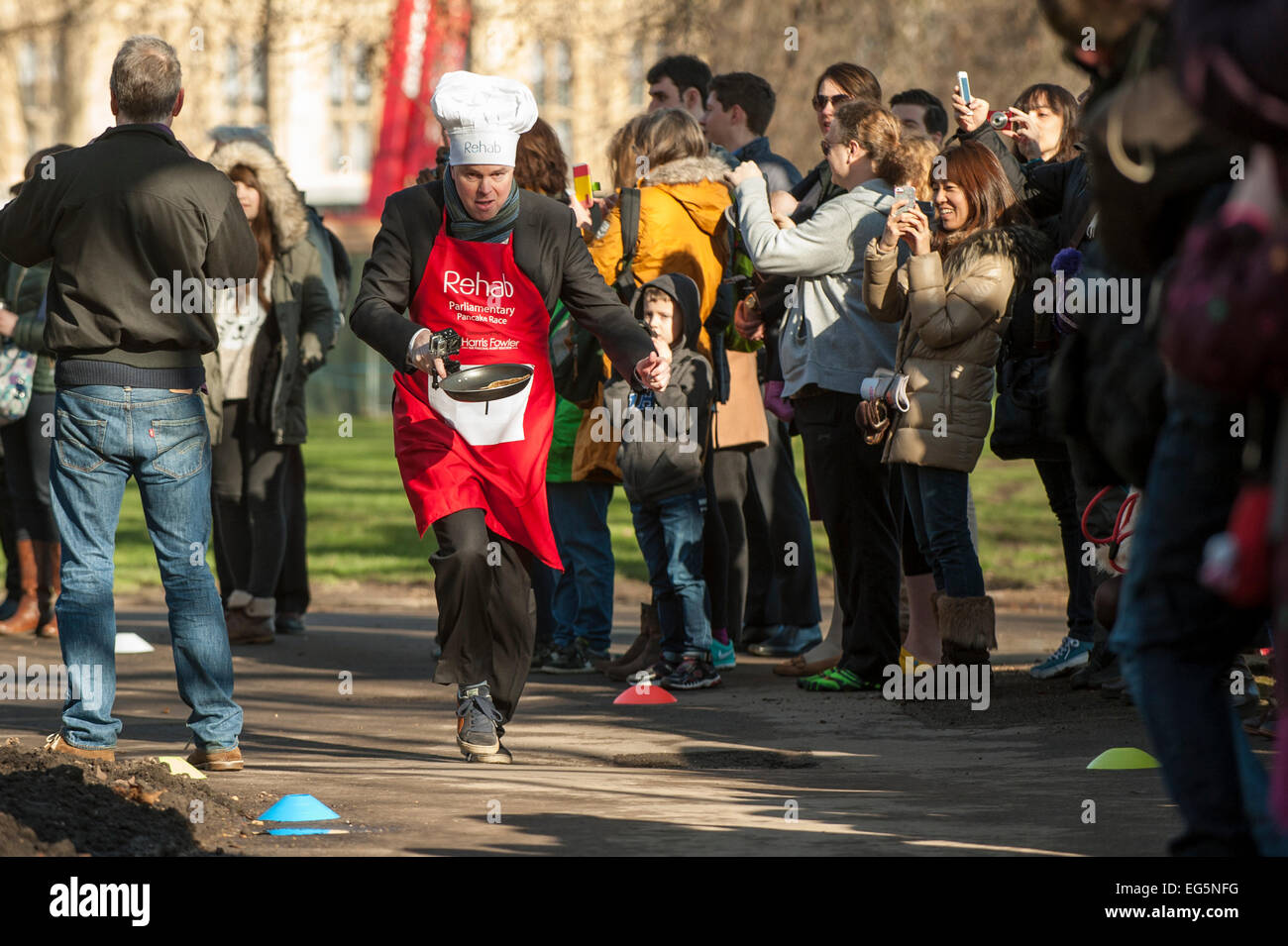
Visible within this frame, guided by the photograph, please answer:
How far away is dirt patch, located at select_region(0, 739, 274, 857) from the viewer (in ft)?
14.7

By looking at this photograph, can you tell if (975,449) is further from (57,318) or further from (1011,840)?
(57,318)

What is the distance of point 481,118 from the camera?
6148 mm

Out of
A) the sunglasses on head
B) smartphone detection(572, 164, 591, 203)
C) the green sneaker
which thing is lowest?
the green sneaker

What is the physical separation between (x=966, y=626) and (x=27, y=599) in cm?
507

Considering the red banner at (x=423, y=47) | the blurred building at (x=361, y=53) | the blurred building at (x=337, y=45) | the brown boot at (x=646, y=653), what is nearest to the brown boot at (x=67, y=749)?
the brown boot at (x=646, y=653)

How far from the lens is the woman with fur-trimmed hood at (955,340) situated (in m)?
7.16

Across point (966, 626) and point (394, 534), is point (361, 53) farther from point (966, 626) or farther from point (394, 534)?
point (966, 626)

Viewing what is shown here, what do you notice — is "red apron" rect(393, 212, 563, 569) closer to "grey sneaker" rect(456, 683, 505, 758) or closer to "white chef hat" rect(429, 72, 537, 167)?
"white chef hat" rect(429, 72, 537, 167)

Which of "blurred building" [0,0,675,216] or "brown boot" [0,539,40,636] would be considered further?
"blurred building" [0,0,675,216]

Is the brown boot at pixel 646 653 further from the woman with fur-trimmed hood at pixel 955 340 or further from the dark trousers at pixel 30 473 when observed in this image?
the dark trousers at pixel 30 473

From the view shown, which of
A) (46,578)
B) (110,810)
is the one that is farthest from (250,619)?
(110,810)

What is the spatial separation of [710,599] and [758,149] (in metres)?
2.26

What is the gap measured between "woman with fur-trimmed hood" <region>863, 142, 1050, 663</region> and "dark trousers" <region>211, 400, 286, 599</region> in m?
3.60

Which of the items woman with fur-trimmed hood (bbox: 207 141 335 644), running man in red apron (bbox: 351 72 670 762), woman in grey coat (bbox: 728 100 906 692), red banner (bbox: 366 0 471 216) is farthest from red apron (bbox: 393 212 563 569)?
red banner (bbox: 366 0 471 216)
